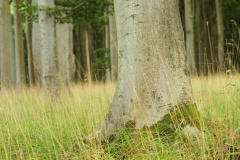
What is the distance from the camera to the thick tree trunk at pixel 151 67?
11.0ft

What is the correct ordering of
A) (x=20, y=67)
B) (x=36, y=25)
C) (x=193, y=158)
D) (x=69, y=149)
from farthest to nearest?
(x=20, y=67)
(x=36, y=25)
(x=69, y=149)
(x=193, y=158)

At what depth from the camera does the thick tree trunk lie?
3365mm

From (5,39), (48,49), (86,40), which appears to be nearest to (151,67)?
(86,40)

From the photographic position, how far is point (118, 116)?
3.50m

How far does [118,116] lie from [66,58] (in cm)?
1251

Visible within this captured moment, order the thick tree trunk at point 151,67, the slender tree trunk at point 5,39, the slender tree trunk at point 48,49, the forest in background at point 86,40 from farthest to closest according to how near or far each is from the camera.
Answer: the slender tree trunk at point 5,39, the slender tree trunk at point 48,49, the forest in background at point 86,40, the thick tree trunk at point 151,67

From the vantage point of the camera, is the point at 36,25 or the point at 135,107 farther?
the point at 36,25

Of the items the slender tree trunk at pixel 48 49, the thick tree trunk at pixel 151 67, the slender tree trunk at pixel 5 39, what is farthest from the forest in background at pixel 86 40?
the thick tree trunk at pixel 151 67

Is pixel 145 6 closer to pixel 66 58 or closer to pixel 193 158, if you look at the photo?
pixel 193 158

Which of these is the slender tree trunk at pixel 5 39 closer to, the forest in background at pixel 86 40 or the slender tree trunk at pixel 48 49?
the forest in background at pixel 86 40

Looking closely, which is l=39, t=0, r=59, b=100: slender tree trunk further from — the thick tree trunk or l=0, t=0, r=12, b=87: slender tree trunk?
the thick tree trunk

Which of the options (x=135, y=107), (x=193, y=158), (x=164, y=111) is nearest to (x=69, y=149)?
(x=135, y=107)

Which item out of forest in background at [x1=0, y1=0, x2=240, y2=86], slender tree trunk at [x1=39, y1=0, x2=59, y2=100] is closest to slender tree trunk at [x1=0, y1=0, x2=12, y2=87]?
forest in background at [x1=0, y1=0, x2=240, y2=86]

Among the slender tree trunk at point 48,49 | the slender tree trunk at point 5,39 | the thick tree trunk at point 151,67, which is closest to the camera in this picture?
the thick tree trunk at point 151,67
